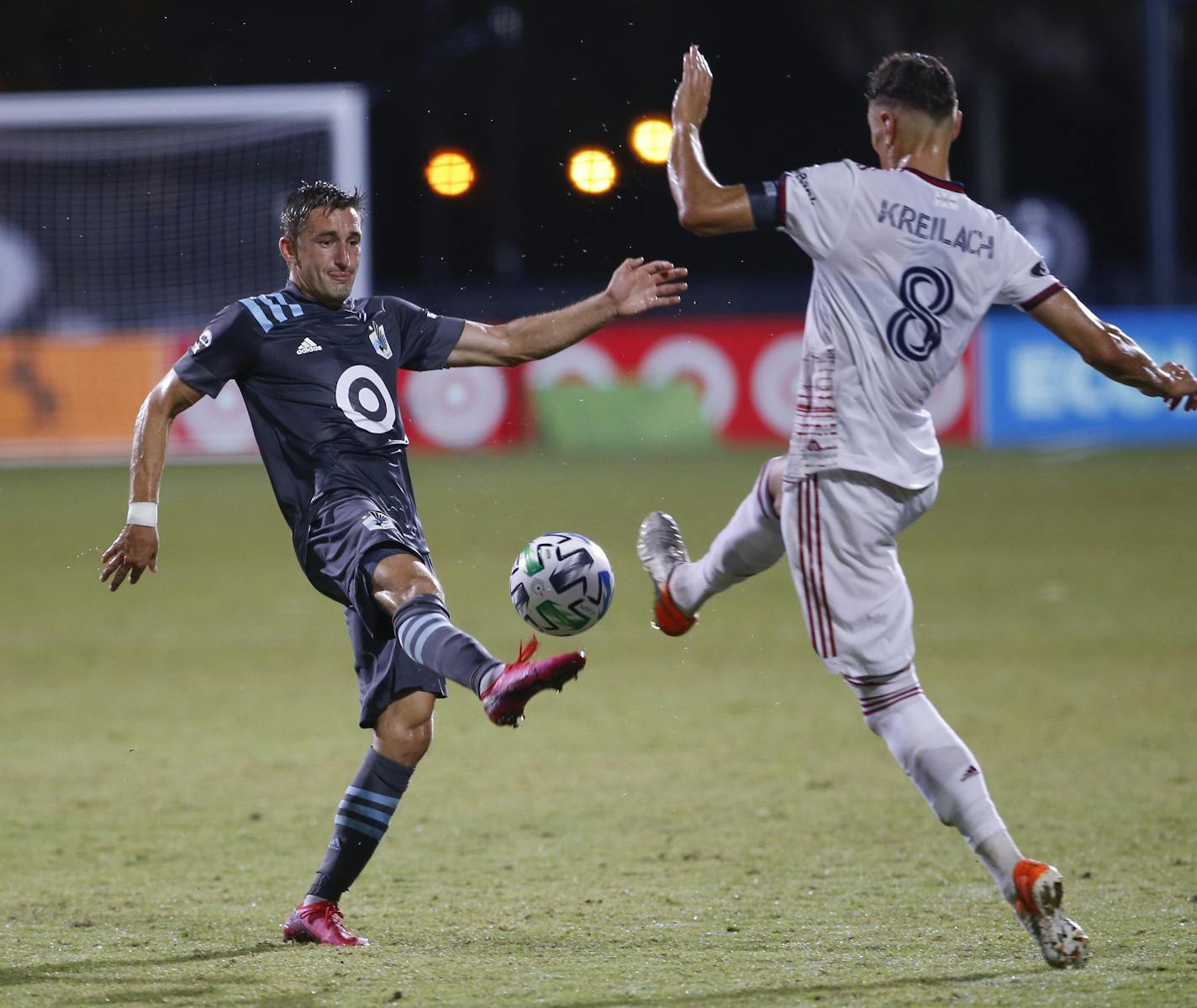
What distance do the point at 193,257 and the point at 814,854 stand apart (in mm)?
16413

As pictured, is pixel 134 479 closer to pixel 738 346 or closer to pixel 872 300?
pixel 872 300

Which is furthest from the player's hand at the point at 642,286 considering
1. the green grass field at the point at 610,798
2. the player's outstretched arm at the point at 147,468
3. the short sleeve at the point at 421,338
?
the green grass field at the point at 610,798

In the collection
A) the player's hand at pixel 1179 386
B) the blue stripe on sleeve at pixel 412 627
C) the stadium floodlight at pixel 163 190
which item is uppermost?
the stadium floodlight at pixel 163 190

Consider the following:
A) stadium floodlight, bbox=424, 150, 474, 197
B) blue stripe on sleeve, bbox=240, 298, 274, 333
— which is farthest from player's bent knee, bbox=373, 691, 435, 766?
stadium floodlight, bbox=424, 150, 474, 197

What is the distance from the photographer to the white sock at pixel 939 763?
4543 millimetres

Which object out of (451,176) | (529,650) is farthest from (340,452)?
(451,176)

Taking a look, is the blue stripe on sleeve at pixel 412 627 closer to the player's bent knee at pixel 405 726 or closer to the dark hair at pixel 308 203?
the player's bent knee at pixel 405 726

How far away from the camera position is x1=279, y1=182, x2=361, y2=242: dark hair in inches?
206

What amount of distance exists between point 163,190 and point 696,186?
57.2 ft

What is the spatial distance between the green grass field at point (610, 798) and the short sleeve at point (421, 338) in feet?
5.74

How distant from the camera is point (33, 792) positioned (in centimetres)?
735

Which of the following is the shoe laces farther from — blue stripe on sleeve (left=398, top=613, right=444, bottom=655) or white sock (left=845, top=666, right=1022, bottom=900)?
white sock (left=845, top=666, right=1022, bottom=900)

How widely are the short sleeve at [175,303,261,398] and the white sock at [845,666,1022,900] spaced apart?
6.64 feet

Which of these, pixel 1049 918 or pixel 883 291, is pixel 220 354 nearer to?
pixel 883 291
